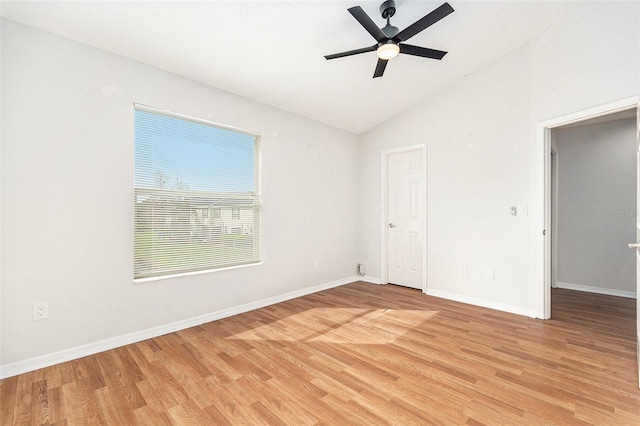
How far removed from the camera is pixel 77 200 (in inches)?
94.7

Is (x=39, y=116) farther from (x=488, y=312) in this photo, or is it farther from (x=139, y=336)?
(x=488, y=312)

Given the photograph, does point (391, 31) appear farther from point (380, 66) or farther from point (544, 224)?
point (544, 224)

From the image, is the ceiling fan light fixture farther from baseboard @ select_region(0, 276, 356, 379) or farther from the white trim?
baseboard @ select_region(0, 276, 356, 379)

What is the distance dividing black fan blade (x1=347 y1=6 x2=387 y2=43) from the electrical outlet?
3.12 metres

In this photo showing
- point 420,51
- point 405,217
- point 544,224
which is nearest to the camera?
point 420,51

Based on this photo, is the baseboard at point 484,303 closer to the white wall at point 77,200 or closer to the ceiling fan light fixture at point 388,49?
the white wall at point 77,200

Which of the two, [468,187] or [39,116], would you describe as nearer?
[39,116]

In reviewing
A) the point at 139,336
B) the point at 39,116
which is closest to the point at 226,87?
the point at 39,116

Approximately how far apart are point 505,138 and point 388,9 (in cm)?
212

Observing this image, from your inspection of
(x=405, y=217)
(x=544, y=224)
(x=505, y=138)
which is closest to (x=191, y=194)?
(x=405, y=217)

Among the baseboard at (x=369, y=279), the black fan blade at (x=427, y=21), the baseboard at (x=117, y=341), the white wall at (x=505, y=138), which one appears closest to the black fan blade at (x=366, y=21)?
the black fan blade at (x=427, y=21)

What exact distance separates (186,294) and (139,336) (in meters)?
0.52

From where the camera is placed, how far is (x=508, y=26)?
3.04m

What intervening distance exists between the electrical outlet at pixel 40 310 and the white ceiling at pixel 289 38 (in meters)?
2.10
